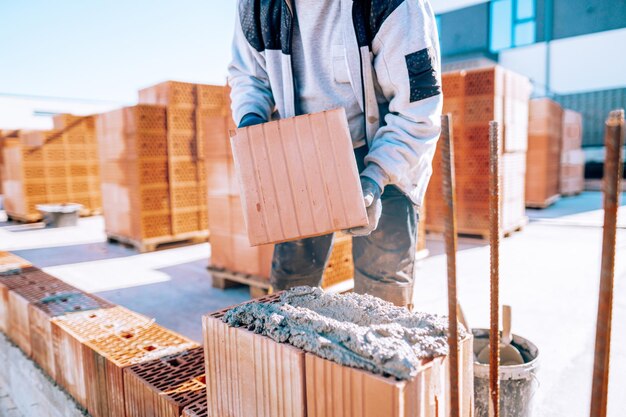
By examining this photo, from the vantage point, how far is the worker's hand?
142 centimetres

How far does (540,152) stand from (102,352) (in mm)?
9628

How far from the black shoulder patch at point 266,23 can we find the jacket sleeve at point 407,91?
37cm

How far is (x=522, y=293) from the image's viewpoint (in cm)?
389

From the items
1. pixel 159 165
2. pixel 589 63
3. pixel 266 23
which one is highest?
pixel 589 63

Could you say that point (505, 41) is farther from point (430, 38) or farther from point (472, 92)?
point (430, 38)

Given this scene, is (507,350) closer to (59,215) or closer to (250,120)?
(250,120)

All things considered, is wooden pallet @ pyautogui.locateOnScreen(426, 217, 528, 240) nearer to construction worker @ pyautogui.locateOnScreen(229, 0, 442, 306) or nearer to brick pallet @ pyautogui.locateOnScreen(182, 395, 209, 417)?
construction worker @ pyautogui.locateOnScreen(229, 0, 442, 306)

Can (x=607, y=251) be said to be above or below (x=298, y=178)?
below

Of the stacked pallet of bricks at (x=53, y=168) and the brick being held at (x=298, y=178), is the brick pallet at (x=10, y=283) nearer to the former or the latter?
the brick being held at (x=298, y=178)

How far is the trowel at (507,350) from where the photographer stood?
1.83m

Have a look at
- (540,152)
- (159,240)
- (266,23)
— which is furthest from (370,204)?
(540,152)

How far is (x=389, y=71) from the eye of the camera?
1619 millimetres

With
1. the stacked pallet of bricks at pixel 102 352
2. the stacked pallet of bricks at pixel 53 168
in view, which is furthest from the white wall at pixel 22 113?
the stacked pallet of bricks at pixel 102 352

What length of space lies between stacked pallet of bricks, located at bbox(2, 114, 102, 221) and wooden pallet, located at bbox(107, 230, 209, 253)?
149 inches
